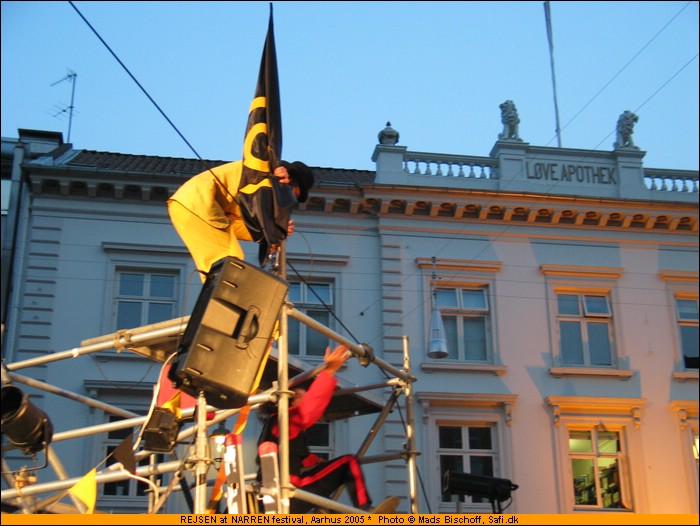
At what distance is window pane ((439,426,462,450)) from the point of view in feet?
54.2

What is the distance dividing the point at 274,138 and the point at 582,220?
41.4 feet

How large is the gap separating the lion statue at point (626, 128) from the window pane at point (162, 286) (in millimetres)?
9105

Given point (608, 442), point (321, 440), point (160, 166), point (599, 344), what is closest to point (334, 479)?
point (321, 440)

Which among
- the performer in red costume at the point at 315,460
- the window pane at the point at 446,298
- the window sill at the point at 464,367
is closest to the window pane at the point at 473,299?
the window pane at the point at 446,298

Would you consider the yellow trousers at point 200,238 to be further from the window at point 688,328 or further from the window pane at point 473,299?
the window at point 688,328

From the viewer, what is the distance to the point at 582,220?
1827 cm

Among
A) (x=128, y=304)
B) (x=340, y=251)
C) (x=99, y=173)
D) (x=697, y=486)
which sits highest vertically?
(x=99, y=173)

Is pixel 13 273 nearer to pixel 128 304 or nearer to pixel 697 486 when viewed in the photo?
pixel 128 304

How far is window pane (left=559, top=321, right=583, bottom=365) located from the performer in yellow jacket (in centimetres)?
1187

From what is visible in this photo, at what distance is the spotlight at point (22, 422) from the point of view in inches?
279

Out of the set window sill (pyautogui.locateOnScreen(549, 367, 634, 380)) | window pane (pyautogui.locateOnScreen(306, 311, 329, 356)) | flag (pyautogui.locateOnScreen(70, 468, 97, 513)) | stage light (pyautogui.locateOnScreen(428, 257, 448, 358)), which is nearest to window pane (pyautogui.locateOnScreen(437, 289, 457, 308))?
stage light (pyautogui.locateOnScreen(428, 257, 448, 358))

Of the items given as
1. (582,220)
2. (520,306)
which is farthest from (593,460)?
(582,220)

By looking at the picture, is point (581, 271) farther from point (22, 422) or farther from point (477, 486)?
point (22, 422)

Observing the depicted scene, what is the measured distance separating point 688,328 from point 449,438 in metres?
5.12
